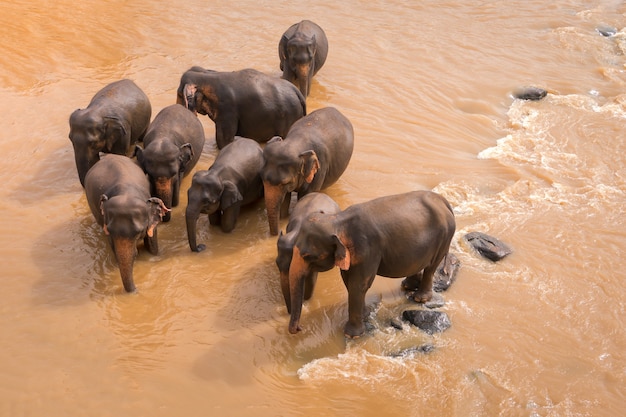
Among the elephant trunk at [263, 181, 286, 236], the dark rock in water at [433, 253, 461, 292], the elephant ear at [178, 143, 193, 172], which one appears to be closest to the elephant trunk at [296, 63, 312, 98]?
the elephant ear at [178, 143, 193, 172]

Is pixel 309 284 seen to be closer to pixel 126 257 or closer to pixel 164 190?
pixel 126 257

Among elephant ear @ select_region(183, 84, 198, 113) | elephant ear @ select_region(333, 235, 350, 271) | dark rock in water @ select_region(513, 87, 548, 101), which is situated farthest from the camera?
dark rock in water @ select_region(513, 87, 548, 101)

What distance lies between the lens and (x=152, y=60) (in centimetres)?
1087

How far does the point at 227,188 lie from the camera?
6730mm

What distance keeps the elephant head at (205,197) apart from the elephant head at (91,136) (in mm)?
1440

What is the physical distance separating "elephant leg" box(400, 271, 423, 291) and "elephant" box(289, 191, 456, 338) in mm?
387

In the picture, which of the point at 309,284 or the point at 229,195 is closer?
the point at 309,284

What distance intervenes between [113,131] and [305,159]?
226cm

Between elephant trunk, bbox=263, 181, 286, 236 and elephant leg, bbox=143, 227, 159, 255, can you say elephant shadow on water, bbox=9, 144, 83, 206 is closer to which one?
elephant leg, bbox=143, 227, 159, 255

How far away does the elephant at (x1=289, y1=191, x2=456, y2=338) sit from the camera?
5289 millimetres

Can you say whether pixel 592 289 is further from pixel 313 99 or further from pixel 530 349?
pixel 313 99

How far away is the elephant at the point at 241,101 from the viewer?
8141 millimetres

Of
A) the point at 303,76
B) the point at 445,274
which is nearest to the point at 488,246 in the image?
the point at 445,274

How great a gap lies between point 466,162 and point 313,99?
8.49ft
